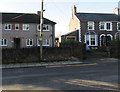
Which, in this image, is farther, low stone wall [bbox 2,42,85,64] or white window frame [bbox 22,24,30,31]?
white window frame [bbox 22,24,30,31]

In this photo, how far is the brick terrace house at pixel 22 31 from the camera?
2795cm

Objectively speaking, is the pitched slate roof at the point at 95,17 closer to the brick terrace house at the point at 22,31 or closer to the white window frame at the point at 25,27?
the brick terrace house at the point at 22,31

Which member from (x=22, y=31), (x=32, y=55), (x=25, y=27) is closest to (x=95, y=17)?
(x=25, y=27)

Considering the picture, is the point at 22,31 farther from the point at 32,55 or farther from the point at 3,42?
the point at 32,55

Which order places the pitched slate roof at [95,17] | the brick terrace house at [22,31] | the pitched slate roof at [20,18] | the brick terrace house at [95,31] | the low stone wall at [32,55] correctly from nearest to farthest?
1. the low stone wall at [32,55]
2. the brick terrace house at [22,31]
3. the pitched slate roof at [20,18]
4. the brick terrace house at [95,31]
5. the pitched slate roof at [95,17]

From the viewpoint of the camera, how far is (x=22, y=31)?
28.5 metres

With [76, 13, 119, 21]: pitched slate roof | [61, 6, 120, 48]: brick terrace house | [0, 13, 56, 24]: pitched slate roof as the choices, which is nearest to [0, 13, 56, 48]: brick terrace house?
[0, 13, 56, 24]: pitched slate roof

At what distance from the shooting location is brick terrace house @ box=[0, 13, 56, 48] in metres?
28.0

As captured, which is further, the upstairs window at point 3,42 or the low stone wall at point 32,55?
the upstairs window at point 3,42

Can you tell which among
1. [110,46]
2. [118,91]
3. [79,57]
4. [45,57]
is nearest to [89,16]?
[110,46]

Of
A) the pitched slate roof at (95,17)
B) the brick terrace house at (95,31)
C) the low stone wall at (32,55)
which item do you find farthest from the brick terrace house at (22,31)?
the low stone wall at (32,55)

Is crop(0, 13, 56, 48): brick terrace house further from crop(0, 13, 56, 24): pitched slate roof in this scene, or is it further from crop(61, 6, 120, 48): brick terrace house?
crop(61, 6, 120, 48): brick terrace house

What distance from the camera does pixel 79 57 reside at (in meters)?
17.6

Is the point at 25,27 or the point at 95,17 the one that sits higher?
the point at 95,17
